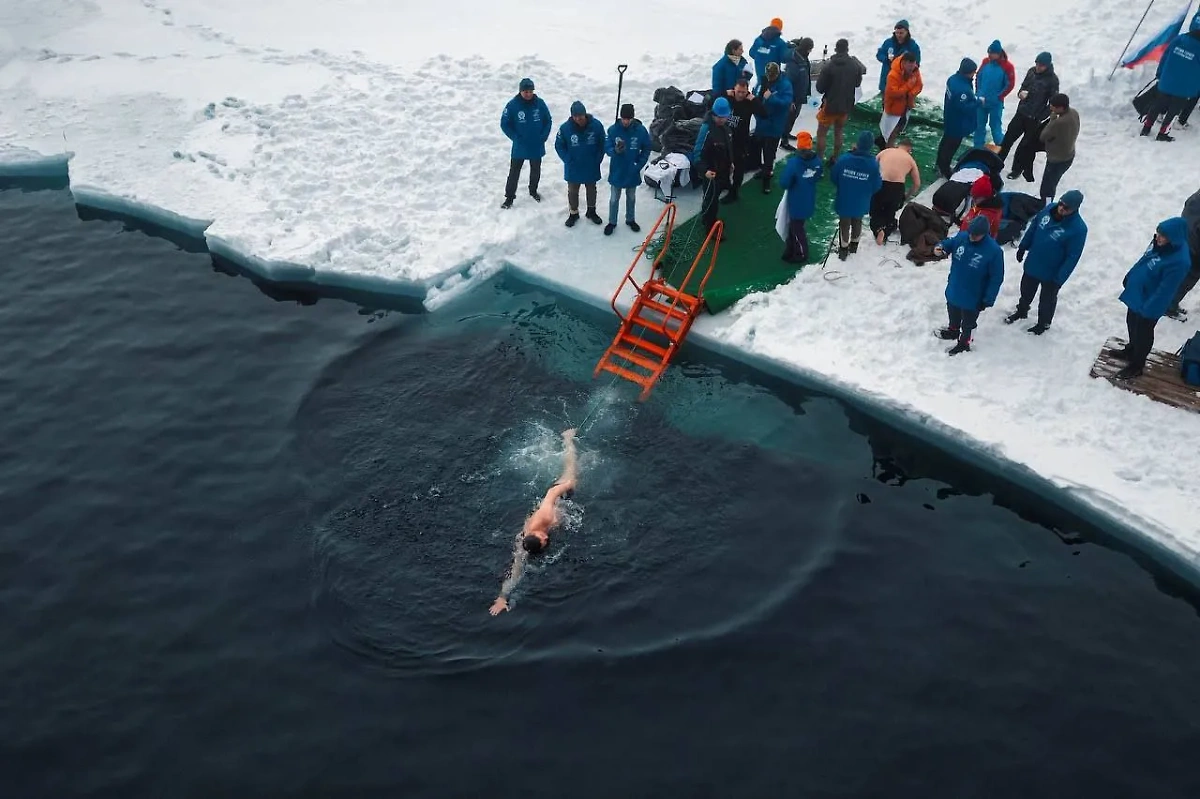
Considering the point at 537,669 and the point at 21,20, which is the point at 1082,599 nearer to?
the point at 537,669

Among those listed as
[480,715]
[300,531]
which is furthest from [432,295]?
[480,715]

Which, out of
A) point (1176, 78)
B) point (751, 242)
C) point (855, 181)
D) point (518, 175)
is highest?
point (1176, 78)

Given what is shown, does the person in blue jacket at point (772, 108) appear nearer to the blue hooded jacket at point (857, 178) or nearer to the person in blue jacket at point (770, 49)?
the person in blue jacket at point (770, 49)

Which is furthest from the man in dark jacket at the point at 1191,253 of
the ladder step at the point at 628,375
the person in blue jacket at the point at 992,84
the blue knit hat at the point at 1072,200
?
the ladder step at the point at 628,375

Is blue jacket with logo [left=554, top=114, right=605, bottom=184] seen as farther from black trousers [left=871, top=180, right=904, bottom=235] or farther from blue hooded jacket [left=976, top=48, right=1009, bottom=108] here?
blue hooded jacket [left=976, top=48, right=1009, bottom=108]

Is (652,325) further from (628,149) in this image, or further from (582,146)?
(582,146)

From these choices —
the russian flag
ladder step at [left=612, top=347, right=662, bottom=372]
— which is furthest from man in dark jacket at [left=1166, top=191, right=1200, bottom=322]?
ladder step at [left=612, top=347, right=662, bottom=372]

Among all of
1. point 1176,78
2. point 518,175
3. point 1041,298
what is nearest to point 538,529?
point 518,175
